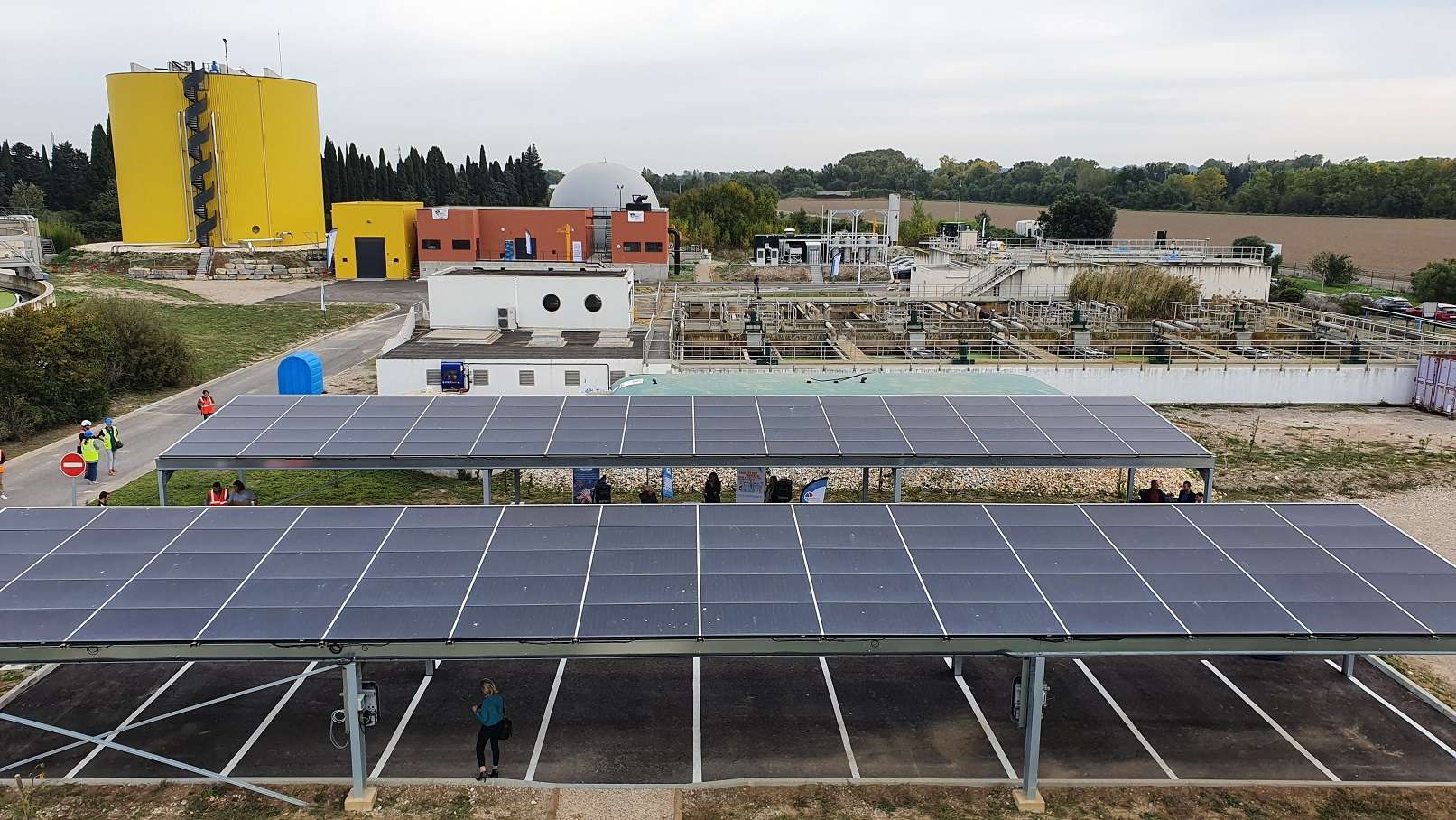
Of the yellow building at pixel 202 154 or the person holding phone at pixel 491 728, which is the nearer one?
the person holding phone at pixel 491 728

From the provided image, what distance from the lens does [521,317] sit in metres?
36.0

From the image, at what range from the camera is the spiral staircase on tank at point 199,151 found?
68.6m

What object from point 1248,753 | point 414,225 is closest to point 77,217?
point 414,225

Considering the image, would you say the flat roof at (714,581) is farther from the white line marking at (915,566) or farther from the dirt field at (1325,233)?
the dirt field at (1325,233)

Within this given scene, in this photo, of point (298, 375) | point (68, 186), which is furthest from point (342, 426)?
point (68, 186)

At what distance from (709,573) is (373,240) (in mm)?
60574

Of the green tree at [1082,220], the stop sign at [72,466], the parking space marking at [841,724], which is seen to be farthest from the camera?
the green tree at [1082,220]

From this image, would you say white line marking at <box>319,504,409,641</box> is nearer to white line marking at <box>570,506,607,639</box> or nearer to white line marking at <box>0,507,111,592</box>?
white line marking at <box>570,506,607,639</box>

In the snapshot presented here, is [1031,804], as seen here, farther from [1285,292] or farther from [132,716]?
[1285,292]

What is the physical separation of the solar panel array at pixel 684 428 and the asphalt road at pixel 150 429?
257 inches

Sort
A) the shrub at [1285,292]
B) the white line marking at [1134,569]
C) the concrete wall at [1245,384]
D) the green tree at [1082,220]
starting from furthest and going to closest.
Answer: the green tree at [1082,220] → the shrub at [1285,292] → the concrete wall at [1245,384] → the white line marking at [1134,569]

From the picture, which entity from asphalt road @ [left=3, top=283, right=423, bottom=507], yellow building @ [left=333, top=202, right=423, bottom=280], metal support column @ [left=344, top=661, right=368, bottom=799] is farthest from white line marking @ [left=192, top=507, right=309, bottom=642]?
yellow building @ [left=333, top=202, right=423, bottom=280]

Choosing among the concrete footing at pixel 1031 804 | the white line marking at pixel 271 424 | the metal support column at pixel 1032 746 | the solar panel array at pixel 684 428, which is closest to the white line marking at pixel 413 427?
Result: the solar panel array at pixel 684 428

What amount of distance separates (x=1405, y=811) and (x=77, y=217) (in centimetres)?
10707
